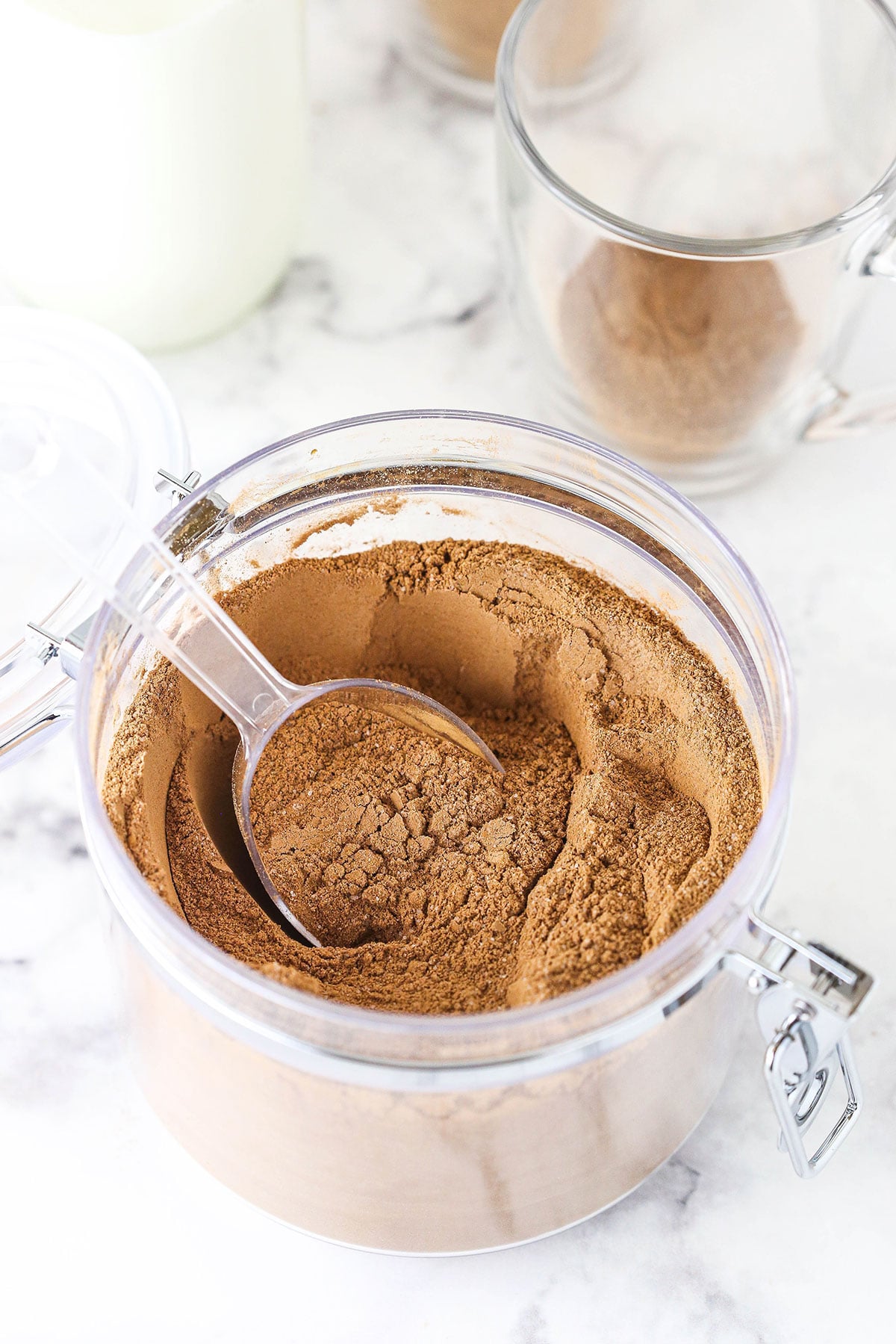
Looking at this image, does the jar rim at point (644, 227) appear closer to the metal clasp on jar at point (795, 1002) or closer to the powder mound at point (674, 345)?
the powder mound at point (674, 345)

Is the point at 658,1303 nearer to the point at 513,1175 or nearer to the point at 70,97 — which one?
the point at 513,1175

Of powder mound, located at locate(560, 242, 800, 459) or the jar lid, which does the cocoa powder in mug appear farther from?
the jar lid

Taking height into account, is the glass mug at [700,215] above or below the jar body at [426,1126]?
above

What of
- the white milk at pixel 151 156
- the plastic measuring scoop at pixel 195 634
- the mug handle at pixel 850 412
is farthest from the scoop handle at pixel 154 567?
the mug handle at pixel 850 412

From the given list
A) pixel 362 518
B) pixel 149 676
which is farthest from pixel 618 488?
pixel 149 676

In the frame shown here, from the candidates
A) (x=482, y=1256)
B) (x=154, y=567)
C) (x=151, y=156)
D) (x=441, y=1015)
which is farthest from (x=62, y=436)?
Answer: (x=482, y=1256)

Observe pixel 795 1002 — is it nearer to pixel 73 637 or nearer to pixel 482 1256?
pixel 482 1256

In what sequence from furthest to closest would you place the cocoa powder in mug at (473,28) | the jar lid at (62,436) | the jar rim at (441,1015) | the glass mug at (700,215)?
the cocoa powder in mug at (473,28)
the glass mug at (700,215)
the jar lid at (62,436)
the jar rim at (441,1015)
